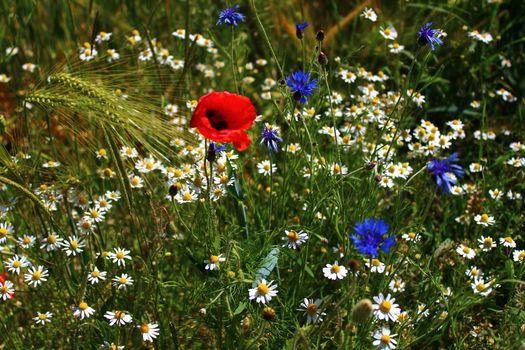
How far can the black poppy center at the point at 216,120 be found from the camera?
2172 mm

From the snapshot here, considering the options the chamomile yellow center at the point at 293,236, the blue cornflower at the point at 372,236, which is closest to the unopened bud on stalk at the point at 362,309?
the blue cornflower at the point at 372,236

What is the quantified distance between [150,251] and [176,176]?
1.77 ft

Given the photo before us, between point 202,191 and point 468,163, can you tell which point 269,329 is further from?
point 468,163

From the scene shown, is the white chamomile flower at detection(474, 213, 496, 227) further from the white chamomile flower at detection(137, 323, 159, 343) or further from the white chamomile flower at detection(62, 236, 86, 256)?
the white chamomile flower at detection(62, 236, 86, 256)

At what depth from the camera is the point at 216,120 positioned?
219 centimetres

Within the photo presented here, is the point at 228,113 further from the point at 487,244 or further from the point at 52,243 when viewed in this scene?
the point at 487,244

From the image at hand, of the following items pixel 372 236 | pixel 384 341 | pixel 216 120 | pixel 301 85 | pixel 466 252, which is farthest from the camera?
pixel 466 252

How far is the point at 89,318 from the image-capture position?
239 cm

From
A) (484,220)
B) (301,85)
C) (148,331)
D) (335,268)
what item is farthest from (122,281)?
(484,220)

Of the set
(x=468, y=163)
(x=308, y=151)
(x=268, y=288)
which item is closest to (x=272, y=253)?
(x=268, y=288)

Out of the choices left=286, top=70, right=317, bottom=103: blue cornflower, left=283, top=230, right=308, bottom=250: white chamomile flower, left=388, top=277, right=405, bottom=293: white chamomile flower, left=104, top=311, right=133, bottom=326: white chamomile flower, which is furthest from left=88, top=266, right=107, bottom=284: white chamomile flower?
left=388, top=277, right=405, bottom=293: white chamomile flower

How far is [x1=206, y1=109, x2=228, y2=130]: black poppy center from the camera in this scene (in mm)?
2172

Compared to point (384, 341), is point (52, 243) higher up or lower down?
higher up

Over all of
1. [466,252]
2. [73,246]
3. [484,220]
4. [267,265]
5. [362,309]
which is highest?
[484,220]
